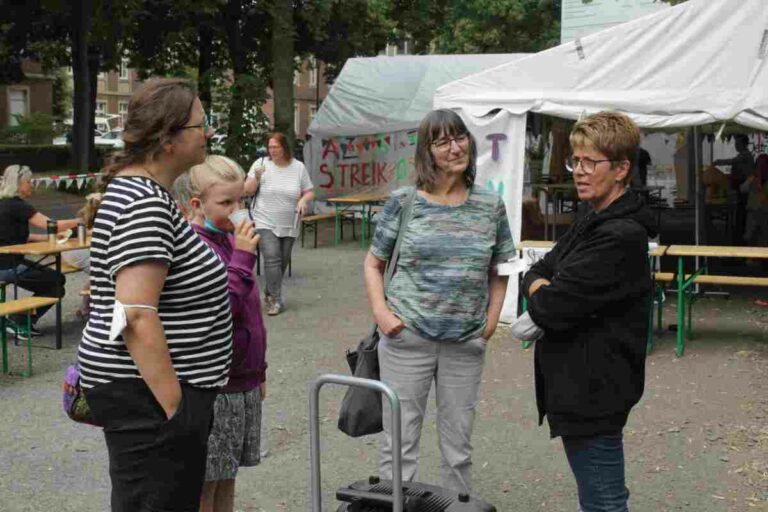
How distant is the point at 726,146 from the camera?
26.4 metres

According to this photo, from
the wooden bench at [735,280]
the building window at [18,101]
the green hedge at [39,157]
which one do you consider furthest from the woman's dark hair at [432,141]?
the building window at [18,101]

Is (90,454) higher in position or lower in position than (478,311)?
lower

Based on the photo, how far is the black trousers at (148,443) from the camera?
280 centimetres

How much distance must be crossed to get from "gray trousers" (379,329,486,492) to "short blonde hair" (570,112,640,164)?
1114mm

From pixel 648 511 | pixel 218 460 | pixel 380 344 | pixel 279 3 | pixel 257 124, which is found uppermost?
pixel 279 3

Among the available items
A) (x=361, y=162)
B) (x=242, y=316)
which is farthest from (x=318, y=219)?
(x=242, y=316)

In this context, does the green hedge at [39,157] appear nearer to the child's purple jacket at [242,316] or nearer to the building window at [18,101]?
the building window at [18,101]

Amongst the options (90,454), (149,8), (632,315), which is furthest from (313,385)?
(149,8)

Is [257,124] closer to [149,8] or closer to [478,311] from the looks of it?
[149,8]

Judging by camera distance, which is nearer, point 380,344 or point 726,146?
point 380,344

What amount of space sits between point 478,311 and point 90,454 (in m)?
2.89

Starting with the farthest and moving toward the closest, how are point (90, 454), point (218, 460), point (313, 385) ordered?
point (90, 454) < point (218, 460) < point (313, 385)

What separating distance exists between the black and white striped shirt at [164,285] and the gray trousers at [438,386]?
1.34 meters

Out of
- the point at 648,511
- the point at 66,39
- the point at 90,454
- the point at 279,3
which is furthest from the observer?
the point at 66,39
